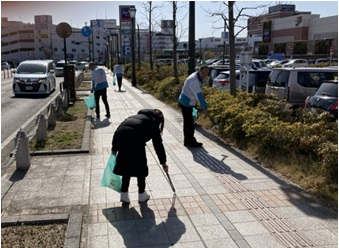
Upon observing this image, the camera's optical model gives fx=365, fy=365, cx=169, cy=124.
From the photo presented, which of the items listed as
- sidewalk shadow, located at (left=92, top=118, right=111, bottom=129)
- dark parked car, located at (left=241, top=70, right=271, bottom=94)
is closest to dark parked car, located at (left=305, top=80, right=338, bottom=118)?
sidewalk shadow, located at (left=92, top=118, right=111, bottom=129)

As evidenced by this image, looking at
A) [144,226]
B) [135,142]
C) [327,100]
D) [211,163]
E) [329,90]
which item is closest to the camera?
[144,226]

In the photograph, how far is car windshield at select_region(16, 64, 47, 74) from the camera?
19.4 m

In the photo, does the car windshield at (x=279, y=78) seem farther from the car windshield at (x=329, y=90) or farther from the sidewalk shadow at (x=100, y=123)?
the sidewalk shadow at (x=100, y=123)

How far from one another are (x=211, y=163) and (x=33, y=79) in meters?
14.3

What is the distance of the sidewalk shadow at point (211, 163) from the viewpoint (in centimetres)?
602

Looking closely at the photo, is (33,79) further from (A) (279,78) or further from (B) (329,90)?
(B) (329,90)

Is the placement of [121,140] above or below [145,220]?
above

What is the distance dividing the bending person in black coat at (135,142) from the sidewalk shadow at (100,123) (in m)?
5.67

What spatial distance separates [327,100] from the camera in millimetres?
7879

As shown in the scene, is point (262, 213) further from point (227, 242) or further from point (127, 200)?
point (127, 200)

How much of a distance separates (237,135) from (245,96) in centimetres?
227

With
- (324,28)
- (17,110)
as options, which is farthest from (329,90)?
(324,28)

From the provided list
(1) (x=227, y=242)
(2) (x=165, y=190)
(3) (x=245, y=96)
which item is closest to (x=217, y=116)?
(3) (x=245, y=96)

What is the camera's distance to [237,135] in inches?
309
